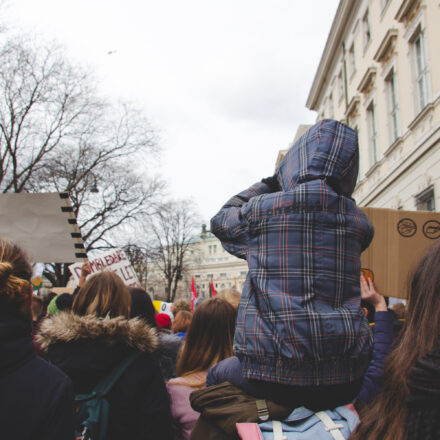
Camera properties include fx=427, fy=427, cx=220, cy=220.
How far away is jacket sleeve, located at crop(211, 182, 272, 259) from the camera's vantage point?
1.59 m

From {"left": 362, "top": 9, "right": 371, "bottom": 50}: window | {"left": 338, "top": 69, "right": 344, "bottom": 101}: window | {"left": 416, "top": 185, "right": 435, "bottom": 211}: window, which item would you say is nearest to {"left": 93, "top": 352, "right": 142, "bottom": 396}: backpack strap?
{"left": 416, "top": 185, "right": 435, "bottom": 211}: window

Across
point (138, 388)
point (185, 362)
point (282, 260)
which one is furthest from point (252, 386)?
point (185, 362)

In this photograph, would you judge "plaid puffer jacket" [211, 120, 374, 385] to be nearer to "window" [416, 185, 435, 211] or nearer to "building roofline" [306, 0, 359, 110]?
"window" [416, 185, 435, 211]

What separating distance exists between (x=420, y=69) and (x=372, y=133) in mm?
4923

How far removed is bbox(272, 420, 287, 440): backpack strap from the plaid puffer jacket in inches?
4.9

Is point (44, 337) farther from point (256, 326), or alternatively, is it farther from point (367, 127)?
point (367, 127)

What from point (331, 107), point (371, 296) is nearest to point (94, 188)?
point (331, 107)

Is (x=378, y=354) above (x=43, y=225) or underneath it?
underneath

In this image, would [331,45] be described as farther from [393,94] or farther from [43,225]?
[43,225]

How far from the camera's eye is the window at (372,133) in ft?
54.6

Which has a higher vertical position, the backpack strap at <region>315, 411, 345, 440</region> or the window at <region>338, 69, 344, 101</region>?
the window at <region>338, 69, 344, 101</region>

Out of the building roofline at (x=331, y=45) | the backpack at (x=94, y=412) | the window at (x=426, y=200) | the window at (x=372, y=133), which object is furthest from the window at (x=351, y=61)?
the backpack at (x=94, y=412)

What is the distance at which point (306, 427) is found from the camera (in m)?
1.34

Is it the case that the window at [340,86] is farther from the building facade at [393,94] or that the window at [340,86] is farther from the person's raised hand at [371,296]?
the person's raised hand at [371,296]
